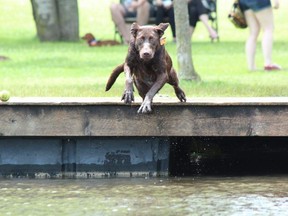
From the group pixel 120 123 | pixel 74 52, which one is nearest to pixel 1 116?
pixel 120 123

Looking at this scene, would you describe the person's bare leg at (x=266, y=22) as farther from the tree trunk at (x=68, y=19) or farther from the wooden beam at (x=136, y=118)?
the tree trunk at (x=68, y=19)

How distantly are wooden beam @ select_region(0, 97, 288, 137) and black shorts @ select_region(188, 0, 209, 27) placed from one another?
13.0m

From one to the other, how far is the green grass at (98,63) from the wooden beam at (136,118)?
72.3 inches

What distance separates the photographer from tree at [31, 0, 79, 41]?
24.7m

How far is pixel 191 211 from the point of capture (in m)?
9.48

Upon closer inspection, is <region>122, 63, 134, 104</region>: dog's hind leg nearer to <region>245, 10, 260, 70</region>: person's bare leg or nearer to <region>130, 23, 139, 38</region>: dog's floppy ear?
<region>130, 23, 139, 38</region>: dog's floppy ear

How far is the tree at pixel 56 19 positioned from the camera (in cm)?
2470

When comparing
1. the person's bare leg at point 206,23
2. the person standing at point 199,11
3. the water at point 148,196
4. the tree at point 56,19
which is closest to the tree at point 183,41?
the water at point 148,196

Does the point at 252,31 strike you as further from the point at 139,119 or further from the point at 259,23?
the point at 139,119

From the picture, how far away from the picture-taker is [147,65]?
10.9 metres

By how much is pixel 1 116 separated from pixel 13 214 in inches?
72.3

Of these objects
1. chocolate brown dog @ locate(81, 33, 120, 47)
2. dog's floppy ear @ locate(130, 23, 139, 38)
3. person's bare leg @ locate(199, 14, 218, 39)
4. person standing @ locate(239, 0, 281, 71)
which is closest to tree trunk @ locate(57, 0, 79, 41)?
chocolate brown dog @ locate(81, 33, 120, 47)

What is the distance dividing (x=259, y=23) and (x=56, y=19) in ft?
28.8

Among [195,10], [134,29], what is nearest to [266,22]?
[134,29]
